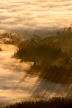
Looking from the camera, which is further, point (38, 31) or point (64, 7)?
point (64, 7)

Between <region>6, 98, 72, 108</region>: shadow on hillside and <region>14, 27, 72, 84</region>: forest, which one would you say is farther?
<region>14, 27, 72, 84</region>: forest

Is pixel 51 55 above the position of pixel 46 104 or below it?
A: above

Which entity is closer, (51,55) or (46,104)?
(46,104)

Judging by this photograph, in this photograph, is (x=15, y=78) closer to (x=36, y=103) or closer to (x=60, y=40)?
(x=36, y=103)

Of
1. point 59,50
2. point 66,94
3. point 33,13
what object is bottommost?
point 66,94

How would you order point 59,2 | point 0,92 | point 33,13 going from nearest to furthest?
1. point 0,92
2. point 33,13
3. point 59,2

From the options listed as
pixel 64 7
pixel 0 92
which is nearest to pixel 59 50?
pixel 0 92

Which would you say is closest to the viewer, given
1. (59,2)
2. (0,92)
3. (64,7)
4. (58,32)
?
(0,92)

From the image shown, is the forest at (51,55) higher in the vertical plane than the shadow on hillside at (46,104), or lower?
higher

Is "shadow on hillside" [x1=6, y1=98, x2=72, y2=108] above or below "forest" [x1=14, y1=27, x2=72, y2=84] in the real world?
below

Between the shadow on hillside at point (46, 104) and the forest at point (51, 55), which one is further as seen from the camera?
the forest at point (51, 55)

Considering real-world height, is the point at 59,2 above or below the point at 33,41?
above
